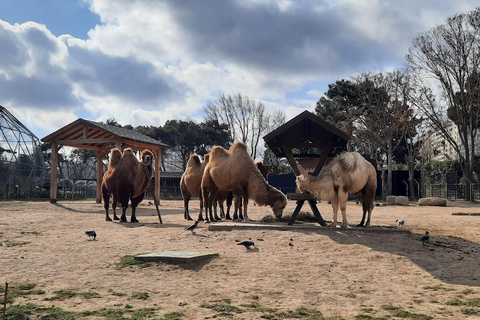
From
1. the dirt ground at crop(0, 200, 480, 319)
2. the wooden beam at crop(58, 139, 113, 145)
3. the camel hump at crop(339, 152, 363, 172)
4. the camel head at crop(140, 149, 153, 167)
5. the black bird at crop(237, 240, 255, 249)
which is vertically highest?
the wooden beam at crop(58, 139, 113, 145)

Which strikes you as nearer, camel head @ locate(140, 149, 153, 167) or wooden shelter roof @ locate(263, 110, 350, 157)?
wooden shelter roof @ locate(263, 110, 350, 157)

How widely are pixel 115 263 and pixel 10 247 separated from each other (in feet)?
9.77

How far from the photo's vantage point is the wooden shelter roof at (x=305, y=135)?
1137 centimetres

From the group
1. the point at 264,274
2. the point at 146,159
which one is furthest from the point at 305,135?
the point at 264,274

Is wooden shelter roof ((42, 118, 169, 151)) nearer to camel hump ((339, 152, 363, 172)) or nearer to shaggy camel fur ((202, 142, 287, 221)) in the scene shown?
shaggy camel fur ((202, 142, 287, 221))

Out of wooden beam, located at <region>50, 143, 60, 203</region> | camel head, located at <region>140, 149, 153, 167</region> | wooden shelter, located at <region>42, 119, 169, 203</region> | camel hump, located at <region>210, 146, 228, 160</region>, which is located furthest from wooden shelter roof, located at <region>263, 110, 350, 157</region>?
wooden beam, located at <region>50, 143, 60, 203</region>

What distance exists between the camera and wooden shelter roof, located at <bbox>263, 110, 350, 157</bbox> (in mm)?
11372

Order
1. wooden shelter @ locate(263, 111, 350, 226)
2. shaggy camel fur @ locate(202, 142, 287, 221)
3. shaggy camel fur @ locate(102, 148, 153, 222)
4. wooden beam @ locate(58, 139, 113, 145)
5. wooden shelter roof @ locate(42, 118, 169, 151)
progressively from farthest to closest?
wooden shelter roof @ locate(42, 118, 169, 151) → wooden beam @ locate(58, 139, 113, 145) → shaggy camel fur @ locate(102, 148, 153, 222) → shaggy camel fur @ locate(202, 142, 287, 221) → wooden shelter @ locate(263, 111, 350, 226)

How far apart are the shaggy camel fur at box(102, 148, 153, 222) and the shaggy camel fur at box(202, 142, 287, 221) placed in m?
2.41

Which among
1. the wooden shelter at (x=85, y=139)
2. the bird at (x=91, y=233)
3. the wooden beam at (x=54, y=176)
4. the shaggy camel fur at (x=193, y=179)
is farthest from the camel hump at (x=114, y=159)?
the wooden beam at (x=54, y=176)

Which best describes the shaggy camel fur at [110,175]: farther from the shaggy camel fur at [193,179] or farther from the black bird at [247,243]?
the black bird at [247,243]

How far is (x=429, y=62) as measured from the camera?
33.2 metres

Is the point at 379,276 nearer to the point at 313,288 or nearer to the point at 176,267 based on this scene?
the point at 313,288

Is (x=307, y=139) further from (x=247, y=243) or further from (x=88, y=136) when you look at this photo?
(x=88, y=136)
